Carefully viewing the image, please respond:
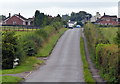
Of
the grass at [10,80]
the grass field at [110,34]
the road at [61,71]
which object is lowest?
the road at [61,71]

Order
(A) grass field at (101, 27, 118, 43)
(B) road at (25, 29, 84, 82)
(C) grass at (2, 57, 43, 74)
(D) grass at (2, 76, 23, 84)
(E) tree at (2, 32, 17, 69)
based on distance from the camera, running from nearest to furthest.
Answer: (D) grass at (2, 76, 23, 84), (B) road at (25, 29, 84, 82), (C) grass at (2, 57, 43, 74), (E) tree at (2, 32, 17, 69), (A) grass field at (101, 27, 118, 43)

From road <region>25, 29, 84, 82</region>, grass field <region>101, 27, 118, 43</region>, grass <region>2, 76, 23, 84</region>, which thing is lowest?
road <region>25, 29, 84, 82</region>

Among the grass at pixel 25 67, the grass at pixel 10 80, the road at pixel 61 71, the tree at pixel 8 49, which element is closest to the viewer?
the grass at pixel 10 80

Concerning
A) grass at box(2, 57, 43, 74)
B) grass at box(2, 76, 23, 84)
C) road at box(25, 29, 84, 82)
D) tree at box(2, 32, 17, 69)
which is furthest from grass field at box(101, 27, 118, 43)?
grass at box(2, 76, 23, 84)

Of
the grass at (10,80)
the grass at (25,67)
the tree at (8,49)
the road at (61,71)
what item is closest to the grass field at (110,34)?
the road at (61,71)

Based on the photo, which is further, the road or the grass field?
the grass field

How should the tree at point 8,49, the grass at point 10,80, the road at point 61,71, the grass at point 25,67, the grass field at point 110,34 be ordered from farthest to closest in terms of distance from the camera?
the grass field at point 110,34
the tree at point 8,49
the grass at point 25,67
the road at point 61,71
the grass at point 10,80

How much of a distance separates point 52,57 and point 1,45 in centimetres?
1166

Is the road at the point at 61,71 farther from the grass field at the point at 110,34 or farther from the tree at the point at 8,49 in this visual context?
the grass field at the point at 110,34

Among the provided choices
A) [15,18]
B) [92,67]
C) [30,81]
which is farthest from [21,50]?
[15,18]

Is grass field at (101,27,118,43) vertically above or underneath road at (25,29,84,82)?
above

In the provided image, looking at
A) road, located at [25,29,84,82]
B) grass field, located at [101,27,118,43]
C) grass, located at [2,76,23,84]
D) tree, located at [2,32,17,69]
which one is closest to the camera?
grass, located at [2,76,23,84]

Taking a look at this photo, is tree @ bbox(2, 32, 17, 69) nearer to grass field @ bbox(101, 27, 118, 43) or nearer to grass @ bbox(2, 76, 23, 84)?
grass @ bbox(2, 76, 23, 84)

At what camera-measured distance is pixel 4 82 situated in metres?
22.4
